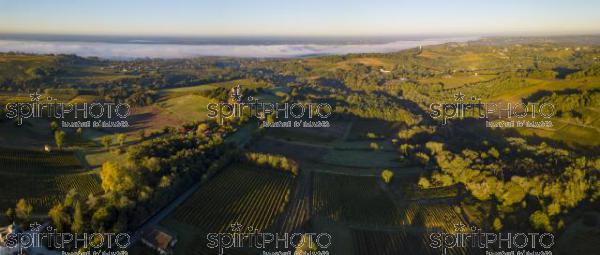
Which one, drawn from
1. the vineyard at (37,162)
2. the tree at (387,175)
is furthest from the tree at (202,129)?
the tree at (387,175)

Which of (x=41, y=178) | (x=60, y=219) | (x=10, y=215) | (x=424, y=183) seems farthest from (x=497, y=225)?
(x=41, y=178)

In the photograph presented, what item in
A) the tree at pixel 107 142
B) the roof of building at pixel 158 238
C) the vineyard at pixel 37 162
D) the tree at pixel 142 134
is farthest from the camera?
the tree at pixel 142 134

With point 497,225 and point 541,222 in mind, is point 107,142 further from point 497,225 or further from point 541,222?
point 541,222

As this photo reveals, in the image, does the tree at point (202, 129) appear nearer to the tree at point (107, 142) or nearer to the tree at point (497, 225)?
the tree at point (107, 142)

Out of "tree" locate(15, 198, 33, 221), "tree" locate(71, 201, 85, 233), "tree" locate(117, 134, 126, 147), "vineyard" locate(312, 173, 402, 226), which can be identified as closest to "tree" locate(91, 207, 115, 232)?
"tree" locate(71, 201, 85, 233)

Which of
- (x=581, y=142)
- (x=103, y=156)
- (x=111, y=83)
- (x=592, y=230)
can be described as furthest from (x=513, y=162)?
(x=111, y=83)

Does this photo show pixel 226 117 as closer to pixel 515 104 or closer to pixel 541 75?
pixel 515 104

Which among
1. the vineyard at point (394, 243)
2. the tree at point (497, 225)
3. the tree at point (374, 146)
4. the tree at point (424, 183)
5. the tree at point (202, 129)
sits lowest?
the vineyard at point (394, 243)
